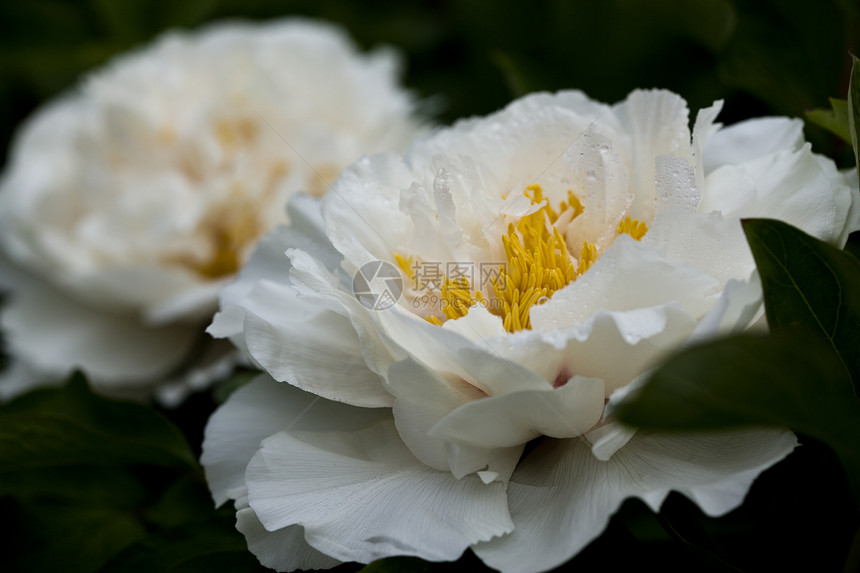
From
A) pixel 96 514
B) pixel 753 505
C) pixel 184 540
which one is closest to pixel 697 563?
pixel 753 505

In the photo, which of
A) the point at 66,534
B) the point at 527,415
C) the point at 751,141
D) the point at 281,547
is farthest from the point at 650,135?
the point at 66,534

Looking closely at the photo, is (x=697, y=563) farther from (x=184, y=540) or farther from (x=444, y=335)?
(x=184, y=540)

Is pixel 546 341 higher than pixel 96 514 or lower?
higher

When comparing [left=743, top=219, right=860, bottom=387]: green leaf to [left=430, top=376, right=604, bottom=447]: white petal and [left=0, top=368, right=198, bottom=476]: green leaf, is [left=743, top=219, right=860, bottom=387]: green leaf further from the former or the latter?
[left=0, top=368, right=198, bottom=476]: green leaf

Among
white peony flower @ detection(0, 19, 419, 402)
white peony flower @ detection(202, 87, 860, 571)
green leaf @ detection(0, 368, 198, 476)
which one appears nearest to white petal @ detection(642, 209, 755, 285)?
white peony flower @ detection(202, 87, 860, 571)

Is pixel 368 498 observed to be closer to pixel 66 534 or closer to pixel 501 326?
pixel 501 326

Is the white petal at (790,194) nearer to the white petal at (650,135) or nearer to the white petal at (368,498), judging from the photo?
the white petal at (650,135)

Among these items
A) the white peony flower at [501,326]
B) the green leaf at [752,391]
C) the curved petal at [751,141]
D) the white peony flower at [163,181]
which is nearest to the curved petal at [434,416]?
the white peony flower at [501,326]
